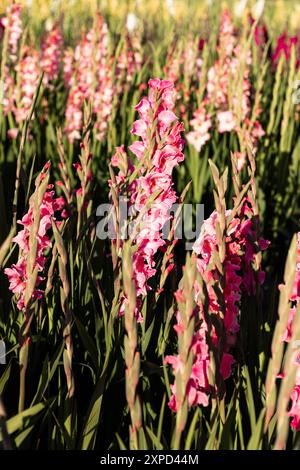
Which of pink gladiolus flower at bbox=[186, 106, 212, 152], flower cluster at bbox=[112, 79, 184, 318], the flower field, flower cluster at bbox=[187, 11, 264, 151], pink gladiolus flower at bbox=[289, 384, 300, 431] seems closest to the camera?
the flower field

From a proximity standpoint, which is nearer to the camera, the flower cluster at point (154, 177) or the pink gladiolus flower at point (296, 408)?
the pink gladiolus flower at point (296, 408)

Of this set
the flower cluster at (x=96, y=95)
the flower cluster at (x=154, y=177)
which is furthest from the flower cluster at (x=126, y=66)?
the flower cluster at (x=154, y=177)

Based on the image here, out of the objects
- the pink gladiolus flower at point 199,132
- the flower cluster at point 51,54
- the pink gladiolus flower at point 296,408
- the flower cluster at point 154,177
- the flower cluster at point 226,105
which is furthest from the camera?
the flower cluster at point 51,54

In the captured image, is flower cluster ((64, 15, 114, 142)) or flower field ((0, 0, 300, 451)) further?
flower cluster ((64, 15, 114, 142))

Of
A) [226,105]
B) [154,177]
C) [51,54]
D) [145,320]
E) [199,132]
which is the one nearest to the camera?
[154,177]

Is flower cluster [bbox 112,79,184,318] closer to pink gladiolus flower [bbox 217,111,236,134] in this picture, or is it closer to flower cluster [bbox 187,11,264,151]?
flower cluster [bbox 187,11,264,151]

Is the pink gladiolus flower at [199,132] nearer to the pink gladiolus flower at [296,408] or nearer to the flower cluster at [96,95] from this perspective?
the flower cluster at [96,95]

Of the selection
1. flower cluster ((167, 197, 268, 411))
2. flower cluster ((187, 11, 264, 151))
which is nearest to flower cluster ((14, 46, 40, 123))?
flower cluster ((187, 11, 264, 151))

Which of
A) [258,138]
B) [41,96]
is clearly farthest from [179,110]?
[41,96]

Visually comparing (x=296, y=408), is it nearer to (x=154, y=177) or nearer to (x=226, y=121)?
(x=154, y=177)

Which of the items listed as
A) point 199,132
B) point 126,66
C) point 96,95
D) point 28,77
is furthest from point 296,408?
point 126,66

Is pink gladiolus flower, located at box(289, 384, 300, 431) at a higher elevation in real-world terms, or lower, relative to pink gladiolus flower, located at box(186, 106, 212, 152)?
lower

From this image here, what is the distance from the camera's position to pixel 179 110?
9.85ft

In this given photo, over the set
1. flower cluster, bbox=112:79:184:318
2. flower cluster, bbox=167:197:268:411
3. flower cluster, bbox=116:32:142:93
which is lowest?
flower cluster, bbox=167:197:268:411
